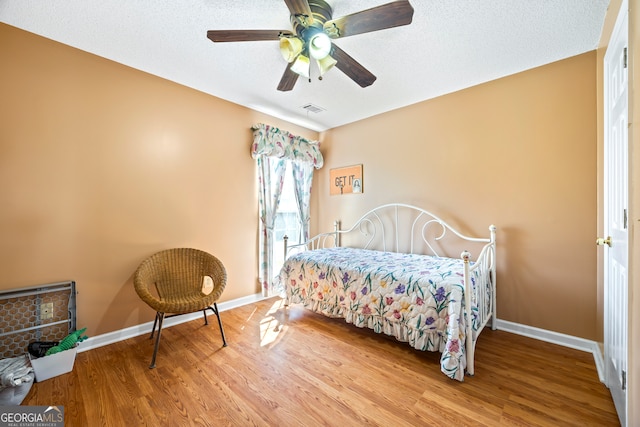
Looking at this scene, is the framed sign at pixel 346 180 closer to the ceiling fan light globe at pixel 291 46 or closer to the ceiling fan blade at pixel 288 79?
the ceiling fan blade at pixel 288 79

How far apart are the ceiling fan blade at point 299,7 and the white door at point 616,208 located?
56.2 inches

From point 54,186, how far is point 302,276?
2.16 metres

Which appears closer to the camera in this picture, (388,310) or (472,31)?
(472,31)

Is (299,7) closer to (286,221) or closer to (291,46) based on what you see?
(291,46)

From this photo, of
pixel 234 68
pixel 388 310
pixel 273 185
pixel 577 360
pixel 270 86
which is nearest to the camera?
pixel 577 360

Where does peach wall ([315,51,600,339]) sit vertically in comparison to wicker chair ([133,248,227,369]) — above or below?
above

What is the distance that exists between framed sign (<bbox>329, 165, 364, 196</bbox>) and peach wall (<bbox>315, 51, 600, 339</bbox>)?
0.69 m

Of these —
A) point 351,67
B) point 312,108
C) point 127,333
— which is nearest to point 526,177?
point 351,67

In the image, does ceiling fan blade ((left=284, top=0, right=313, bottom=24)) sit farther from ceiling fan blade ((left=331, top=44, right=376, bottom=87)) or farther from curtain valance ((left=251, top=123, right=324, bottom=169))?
curtain valance ((left=251, top=123, right=324, bottom=169))

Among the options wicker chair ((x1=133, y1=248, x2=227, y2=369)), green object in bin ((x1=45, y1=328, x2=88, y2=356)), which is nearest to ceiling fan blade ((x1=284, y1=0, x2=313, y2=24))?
wicker chair ((x1=133, y1=248, x2=227, y2=369))

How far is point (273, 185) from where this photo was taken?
3.45 metres

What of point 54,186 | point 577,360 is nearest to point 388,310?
point 577,360

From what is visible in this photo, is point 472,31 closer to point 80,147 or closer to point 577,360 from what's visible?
point 577,360

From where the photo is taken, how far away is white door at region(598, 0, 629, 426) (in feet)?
4.13
